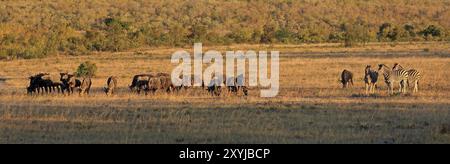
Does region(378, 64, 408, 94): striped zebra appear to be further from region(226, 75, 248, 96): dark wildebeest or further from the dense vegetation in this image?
the dense vegetation

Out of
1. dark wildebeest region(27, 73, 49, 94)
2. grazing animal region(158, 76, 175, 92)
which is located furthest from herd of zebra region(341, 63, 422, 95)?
dark wildebeest region(27, 73, 49, 94)

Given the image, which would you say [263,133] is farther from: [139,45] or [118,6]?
[118,6]

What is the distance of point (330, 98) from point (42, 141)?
878 cm

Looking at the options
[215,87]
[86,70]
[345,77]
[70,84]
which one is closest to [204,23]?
[86,70]

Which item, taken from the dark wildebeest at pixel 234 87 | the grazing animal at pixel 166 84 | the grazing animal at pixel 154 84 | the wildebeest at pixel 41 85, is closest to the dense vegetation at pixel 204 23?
the wildebeest at pixel 41 85

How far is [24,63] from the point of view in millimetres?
38500

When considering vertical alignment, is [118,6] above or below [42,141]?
above

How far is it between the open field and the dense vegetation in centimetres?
2408

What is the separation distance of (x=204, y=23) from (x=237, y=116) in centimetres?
6519

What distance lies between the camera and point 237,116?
651 inches

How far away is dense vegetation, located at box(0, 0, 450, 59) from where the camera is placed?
50.7 meters

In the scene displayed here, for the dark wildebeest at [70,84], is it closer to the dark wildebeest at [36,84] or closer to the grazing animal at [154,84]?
the dark wildebeest at [36,84]

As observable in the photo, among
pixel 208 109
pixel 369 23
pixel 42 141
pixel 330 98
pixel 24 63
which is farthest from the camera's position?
pixel 369 23
